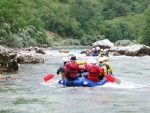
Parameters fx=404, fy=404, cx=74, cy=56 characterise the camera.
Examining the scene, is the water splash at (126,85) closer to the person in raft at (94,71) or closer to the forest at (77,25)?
the person in raft at (94,71)

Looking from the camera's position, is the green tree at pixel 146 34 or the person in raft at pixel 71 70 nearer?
the person in raft at pixel 71 70

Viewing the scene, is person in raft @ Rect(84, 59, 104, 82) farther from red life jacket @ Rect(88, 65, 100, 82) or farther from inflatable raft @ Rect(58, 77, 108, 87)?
inflatable raft @ Rect(58, 77, 108, 87)

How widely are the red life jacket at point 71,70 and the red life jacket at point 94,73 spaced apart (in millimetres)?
602

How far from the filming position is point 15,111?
444 inches

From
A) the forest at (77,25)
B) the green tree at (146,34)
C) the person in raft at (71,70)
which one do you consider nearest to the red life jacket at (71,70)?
the person in raft at (71,70)

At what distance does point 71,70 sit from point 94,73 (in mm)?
939

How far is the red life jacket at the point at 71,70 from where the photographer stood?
16.3m

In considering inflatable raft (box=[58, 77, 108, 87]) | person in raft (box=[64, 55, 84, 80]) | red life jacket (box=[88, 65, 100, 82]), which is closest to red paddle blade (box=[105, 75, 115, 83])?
inflatable raft (box=[58, 77, 108, 87])

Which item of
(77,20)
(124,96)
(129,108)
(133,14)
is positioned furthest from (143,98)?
(133,14)

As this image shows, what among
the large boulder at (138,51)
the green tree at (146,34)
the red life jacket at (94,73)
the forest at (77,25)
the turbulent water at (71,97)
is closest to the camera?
the turbulent water at (71,97)

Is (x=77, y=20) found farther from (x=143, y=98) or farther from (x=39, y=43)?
(x=143, y=98)

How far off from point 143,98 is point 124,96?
0.74 m

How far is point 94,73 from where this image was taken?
16.2m

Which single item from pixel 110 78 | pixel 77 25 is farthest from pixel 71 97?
pixel 77 25
